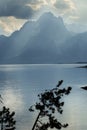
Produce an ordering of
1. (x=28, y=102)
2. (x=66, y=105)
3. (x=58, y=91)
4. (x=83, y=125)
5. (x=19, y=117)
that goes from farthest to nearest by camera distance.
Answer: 1. (x=28, y=102)
2. (x=66, y=105)
3. (x=19, y=117)
4. (x=83, y=125)
5. (x=58, y=91)

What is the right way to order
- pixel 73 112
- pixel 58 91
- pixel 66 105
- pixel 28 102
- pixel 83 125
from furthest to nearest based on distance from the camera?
1. pixel 28 102
2. pixel 66 105
3. pixel 73 112
4. pixel 83 125
5. pixel 58 91

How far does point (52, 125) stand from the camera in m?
28.5

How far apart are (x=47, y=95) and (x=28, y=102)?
84.7m

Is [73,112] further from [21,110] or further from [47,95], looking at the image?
[47,95]

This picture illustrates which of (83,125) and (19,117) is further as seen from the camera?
(19,117)

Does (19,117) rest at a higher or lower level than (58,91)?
lower

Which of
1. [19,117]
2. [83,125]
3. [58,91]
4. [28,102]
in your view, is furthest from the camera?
[28,102]

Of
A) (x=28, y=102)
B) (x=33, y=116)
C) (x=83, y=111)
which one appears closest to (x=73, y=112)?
(x=83, y=111)

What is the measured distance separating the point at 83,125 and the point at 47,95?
1817 inches

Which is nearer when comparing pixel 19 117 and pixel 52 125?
pixel 52 125

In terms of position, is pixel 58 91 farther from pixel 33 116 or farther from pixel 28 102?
pixel 28 102

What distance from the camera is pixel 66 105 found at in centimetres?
10338

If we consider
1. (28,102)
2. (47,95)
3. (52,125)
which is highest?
(47,95)

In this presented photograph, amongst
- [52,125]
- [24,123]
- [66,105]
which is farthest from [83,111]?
[52,125]
